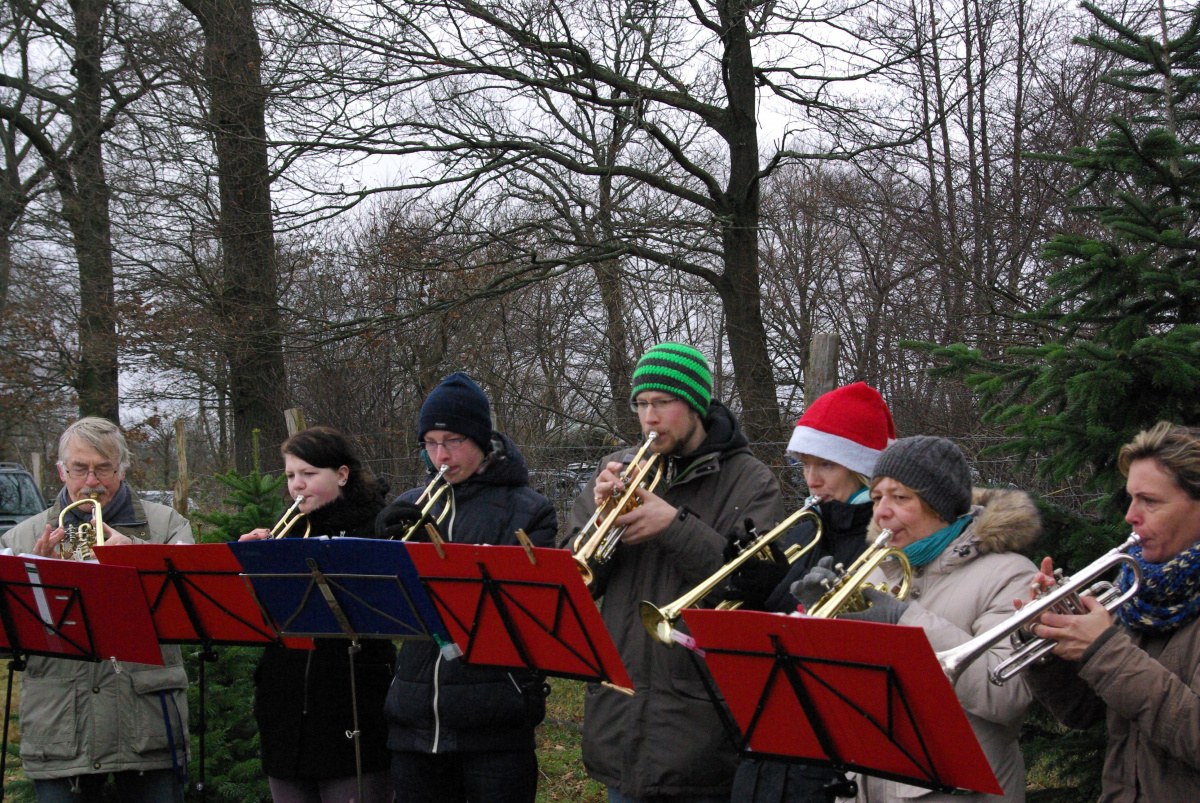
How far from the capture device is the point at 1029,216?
29.1ft

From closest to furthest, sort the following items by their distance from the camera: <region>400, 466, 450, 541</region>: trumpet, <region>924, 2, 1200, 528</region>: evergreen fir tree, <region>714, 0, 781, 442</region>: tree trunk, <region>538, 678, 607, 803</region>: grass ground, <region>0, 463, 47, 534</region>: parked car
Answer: <region>924, 2, 1200, 528</region>: evergreen fir tree → <region>400, 466, 450, 541</region>: trumpet → <region>538, 678, 607, 803</region>: grass ground → <region>714, 0, 781, 442</region>: tree trunk → <region>0, 463, 47, 534</region>: parked car

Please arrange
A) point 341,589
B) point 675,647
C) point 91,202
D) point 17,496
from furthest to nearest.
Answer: point 17,496, point 91,202, point 341,589, point 675,647

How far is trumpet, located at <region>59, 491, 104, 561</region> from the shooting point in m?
3.61

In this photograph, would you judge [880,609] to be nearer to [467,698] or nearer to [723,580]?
[723,580]

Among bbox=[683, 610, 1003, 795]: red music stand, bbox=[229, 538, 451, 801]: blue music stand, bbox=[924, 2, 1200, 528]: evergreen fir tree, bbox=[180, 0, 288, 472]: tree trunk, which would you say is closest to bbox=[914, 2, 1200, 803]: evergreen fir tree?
bbox=[924, 2, 1200, 528]: evergreen fir tree

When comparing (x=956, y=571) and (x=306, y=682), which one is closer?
(x=956, y=571)

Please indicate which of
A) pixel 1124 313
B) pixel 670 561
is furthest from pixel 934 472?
pixel 1124 313

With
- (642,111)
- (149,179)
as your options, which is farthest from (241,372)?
(642,111)

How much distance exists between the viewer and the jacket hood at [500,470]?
3477 millimetres

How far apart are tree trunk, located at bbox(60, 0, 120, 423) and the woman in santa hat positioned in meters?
10.4

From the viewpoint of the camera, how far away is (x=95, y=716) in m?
3.50

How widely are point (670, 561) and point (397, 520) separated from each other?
3.28 ft

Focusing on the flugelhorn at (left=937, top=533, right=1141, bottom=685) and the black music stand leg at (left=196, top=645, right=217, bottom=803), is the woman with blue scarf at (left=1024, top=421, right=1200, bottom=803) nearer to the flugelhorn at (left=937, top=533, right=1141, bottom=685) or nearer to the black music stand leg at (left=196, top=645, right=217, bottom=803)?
the flugelhorn at (left=937, top=533, right=1141, bottom=685)

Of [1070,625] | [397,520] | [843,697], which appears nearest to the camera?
[843,697]
